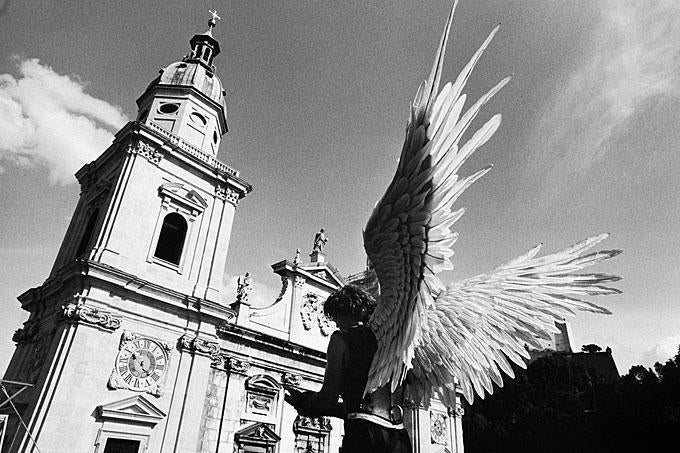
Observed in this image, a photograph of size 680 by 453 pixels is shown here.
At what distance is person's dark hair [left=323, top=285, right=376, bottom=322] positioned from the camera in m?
3.50

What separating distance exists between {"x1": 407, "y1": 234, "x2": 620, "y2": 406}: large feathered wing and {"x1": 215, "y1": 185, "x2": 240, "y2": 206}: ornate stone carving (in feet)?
53.6

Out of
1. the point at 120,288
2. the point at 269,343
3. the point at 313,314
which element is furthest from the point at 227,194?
the point at 313,314

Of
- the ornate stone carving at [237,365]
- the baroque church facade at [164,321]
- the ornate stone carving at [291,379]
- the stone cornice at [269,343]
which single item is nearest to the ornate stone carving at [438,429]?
the baroque church facade at [164,321]

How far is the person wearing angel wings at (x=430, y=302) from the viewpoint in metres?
2.68

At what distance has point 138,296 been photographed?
547 inches

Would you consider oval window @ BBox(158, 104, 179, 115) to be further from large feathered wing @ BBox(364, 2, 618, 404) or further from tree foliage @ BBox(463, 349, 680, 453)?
tree foliage @ BBox(463, 349, 680, 453)

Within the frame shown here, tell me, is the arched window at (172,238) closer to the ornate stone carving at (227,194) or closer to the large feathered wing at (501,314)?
the ornate stone carving at (227,194)

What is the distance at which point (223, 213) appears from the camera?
18.3 m

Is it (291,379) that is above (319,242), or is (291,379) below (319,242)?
below

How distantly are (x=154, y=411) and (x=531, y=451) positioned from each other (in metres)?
28.5

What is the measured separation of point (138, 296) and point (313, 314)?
27.8 ft

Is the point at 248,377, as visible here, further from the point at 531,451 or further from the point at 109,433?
the point at 531,451

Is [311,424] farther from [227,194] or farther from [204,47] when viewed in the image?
[204,47]

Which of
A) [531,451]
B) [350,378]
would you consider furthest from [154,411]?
[531,451]
